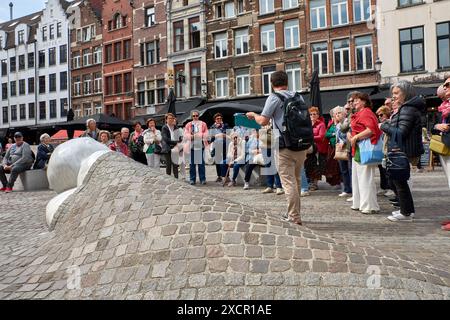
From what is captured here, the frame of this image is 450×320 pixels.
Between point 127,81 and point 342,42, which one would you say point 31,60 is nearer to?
point 127,81

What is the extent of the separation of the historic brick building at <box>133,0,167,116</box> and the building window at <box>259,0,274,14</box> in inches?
336

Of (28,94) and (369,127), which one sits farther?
(28,94)

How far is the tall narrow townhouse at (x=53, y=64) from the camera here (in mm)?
41375

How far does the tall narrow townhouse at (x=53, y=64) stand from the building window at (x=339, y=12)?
27252 millimetres

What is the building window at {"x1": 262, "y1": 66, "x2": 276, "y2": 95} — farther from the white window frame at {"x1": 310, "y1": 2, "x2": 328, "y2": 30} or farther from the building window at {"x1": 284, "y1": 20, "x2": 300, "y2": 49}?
the white window frame at {"x1": 310, "y1": 2, "x2": 328, "y2": 30}

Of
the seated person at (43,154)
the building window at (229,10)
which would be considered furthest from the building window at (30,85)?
the seated person at (43,154)

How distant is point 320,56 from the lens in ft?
84.3

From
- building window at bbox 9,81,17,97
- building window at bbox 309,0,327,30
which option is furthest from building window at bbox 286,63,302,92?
building window at bbox 9,81,17,97

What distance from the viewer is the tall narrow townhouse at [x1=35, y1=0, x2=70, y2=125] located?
1629 inches

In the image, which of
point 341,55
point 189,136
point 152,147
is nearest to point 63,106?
point 341,55

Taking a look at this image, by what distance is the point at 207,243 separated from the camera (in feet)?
10.2

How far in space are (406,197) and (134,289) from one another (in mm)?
4069
